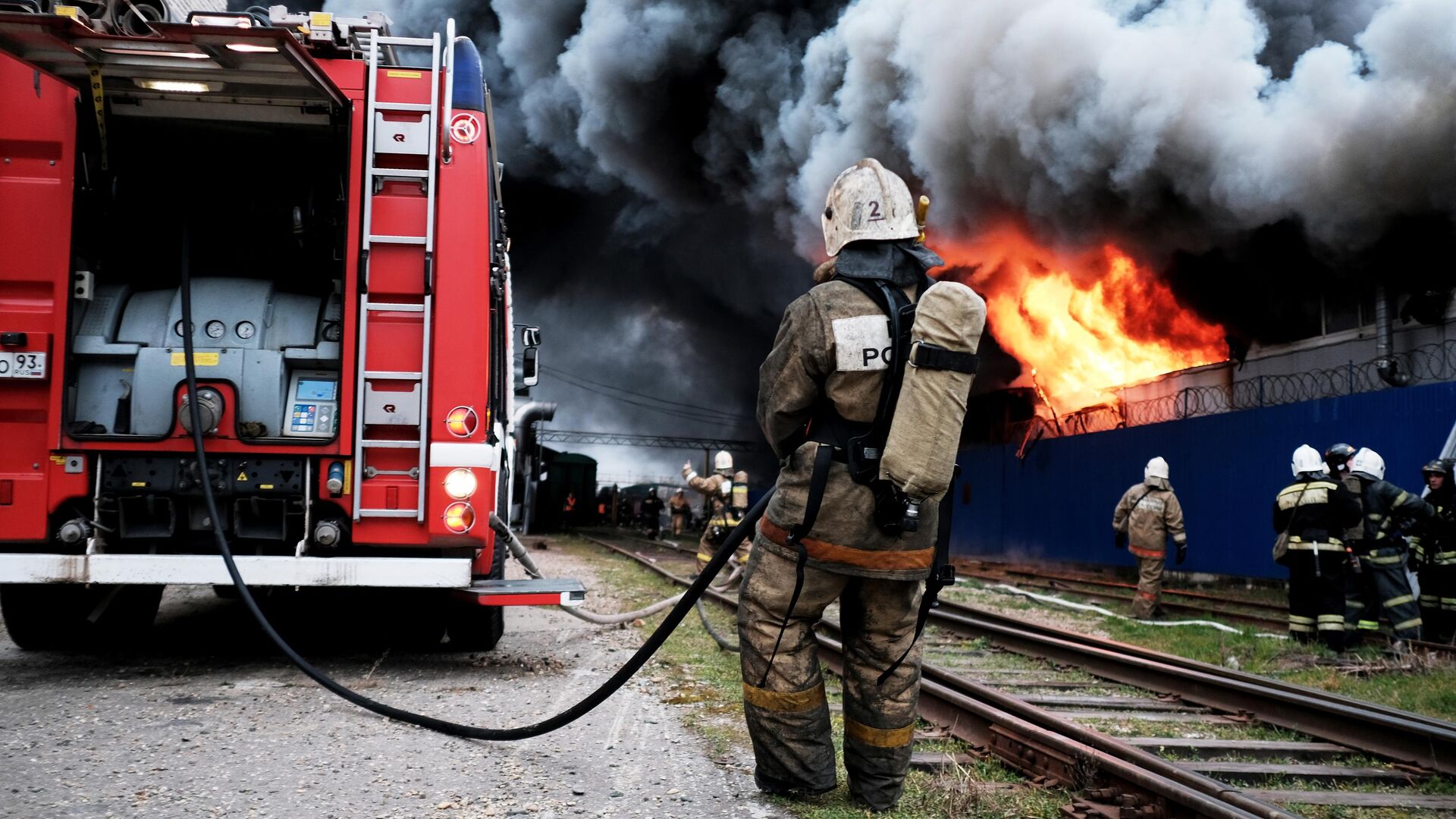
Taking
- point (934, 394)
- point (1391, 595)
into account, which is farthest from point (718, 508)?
point (934, 394)

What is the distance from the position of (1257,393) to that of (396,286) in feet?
52.8

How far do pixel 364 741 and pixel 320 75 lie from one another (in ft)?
9.75

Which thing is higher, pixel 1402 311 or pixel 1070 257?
pixel 1070 257

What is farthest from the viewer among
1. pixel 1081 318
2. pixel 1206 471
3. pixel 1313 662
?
pixel 1081 318

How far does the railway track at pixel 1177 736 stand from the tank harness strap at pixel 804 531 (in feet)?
3.64

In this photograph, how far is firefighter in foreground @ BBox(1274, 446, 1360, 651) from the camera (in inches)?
319

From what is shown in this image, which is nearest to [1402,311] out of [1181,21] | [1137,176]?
[1137,176]

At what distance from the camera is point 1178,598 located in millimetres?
13164

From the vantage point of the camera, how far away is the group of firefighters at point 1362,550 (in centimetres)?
816

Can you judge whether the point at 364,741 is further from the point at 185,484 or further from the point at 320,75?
the point at 320,75

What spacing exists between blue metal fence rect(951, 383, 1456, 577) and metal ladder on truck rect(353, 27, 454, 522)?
11184 millimetres

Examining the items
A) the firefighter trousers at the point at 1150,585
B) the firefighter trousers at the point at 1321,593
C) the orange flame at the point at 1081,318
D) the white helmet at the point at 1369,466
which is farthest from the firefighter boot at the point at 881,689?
the orange flame at the point at 1081,318

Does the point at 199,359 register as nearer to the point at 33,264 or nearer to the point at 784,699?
the point at 33,264

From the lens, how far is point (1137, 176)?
50.1 ft
